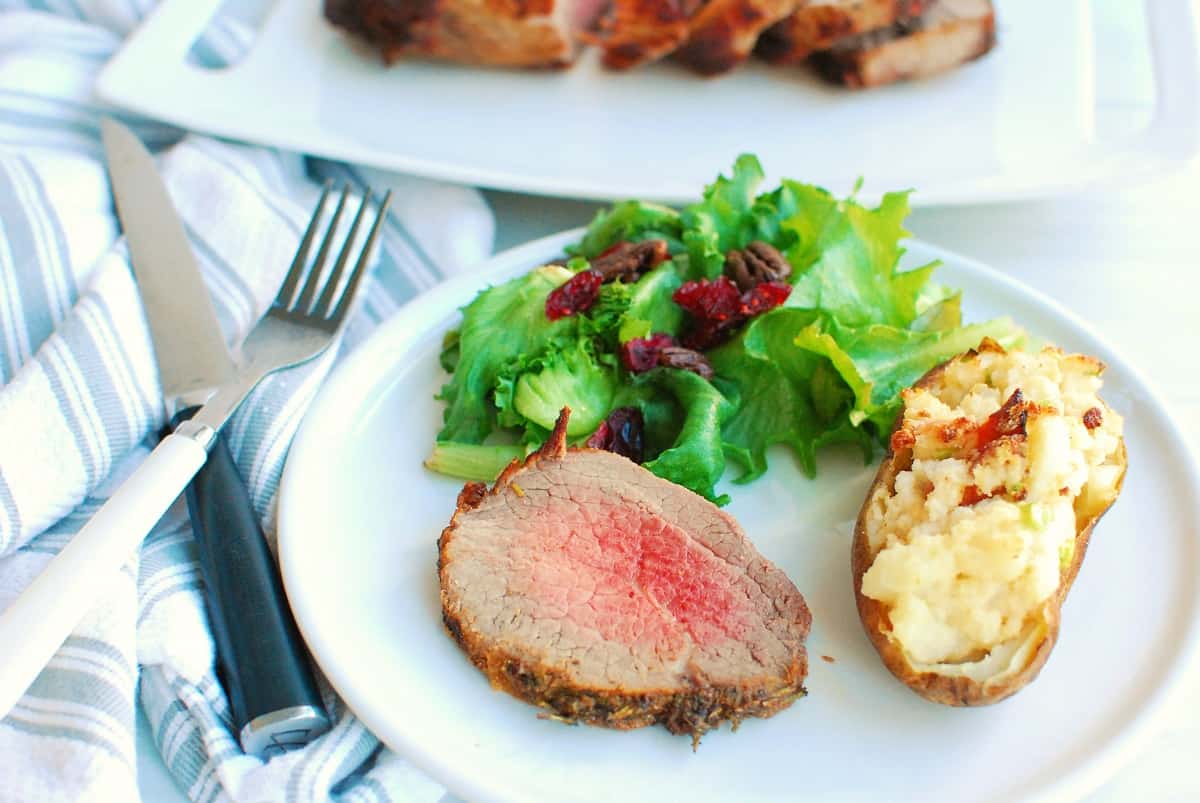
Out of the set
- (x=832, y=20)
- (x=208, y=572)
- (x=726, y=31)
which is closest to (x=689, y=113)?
(x=726, y=31)

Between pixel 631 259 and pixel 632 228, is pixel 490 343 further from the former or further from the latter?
pixel 632 228

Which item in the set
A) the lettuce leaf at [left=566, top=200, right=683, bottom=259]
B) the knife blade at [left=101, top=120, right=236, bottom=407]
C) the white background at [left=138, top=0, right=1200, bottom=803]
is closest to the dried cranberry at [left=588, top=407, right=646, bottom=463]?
the lettuce leaf at [left=566, top=200, right=683, bottom=259]

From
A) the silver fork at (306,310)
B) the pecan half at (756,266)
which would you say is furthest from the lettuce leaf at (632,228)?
the silver fork at (306,310)

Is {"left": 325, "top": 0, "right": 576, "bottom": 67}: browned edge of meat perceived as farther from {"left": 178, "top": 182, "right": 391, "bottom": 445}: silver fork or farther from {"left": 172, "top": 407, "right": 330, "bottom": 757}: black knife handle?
{"left": 172, "top": 407, "right": 330, "bottom": 757}: black knife handle

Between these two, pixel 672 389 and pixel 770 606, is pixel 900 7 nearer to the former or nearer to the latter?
pixel 672 389

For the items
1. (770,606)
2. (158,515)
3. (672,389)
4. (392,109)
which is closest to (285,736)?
(158,515)

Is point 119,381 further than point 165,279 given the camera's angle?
No
